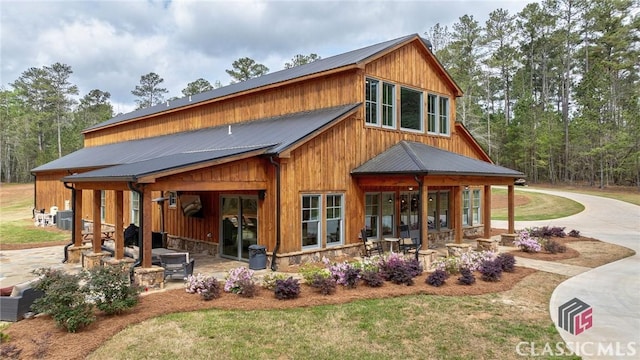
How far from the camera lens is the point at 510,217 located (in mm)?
14812

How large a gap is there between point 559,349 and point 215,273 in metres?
7.54

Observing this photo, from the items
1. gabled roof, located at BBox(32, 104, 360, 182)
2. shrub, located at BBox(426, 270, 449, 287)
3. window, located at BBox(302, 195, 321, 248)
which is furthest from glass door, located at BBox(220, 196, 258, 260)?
shrub, located at BBox(426, 270, 449, 287)

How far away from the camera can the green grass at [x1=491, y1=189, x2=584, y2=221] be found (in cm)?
2560

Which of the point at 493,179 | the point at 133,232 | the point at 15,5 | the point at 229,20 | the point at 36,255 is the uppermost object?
the point at 229,20

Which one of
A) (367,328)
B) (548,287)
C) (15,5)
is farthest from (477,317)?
(15,5)

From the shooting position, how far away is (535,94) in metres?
56.5

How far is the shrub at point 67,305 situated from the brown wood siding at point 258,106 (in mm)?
8932

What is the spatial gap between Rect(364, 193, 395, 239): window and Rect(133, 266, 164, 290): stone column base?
667cm

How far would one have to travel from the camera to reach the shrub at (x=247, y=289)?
7.80 metres

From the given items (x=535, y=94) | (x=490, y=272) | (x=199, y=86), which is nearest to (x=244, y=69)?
(x=199, y=86)

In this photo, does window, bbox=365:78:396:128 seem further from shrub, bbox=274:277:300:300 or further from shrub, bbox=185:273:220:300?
shrub, bbox=185:273:220:300

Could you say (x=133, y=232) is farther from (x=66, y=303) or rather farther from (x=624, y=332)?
(x=624, y=332)

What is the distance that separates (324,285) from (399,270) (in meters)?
1.98

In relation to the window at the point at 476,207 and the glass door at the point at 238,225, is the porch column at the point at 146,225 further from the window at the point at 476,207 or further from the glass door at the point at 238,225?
the window at the point at 476,207
